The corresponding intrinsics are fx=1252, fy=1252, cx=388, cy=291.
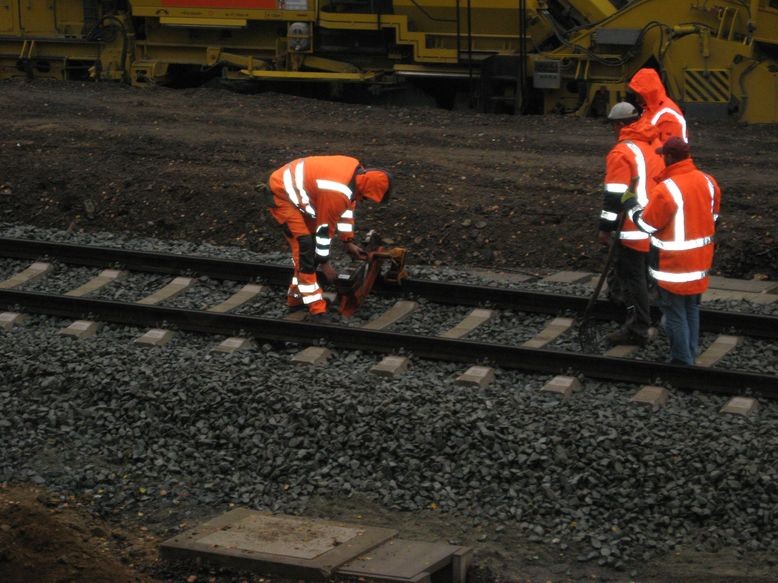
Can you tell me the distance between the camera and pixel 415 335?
8984 mm

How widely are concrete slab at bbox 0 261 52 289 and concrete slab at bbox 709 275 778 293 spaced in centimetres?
583

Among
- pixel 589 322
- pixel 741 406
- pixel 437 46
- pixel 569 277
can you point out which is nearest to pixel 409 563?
pixel 741 406

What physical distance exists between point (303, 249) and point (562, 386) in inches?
95.4

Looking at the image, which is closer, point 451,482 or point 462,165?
point 451,482

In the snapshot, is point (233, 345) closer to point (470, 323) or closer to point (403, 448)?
point (470, 323)

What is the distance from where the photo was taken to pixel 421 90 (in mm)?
19359

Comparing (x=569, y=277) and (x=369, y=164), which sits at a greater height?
(x=369, y=164)

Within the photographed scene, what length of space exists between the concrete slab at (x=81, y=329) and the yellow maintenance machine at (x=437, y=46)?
968cm

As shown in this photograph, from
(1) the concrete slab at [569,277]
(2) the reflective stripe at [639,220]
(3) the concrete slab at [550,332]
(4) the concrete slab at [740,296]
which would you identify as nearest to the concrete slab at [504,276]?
(1) the concrete slab at [569,277]

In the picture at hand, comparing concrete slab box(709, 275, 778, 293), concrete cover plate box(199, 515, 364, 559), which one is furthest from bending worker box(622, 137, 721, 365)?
concrete cover plate box(199, 515, 364, 559)

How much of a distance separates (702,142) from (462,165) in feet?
11.7

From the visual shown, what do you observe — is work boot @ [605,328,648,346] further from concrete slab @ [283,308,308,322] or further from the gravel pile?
concrete slab @ [283,308,308,322]

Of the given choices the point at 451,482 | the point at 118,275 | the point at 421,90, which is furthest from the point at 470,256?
the point at 421,90

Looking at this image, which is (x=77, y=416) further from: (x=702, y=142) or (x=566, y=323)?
(x=702, y=142)
